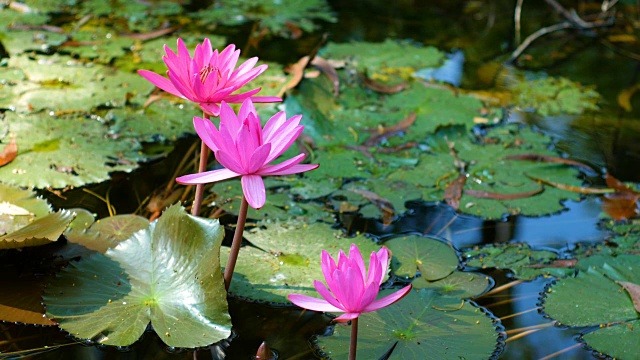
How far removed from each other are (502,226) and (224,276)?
109 cm

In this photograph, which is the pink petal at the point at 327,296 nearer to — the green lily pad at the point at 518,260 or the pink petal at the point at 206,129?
the pink petal at the point at 206,129

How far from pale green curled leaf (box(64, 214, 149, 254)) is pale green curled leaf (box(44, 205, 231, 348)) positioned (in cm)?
12

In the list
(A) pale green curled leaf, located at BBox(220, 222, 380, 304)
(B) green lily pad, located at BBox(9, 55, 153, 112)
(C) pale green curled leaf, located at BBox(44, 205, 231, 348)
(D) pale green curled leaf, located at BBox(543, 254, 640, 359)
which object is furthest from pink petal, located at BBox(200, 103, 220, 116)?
(B) green lily pad, located at BBox(9, 55, 153, 112)

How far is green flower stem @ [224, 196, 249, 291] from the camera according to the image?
151 cm

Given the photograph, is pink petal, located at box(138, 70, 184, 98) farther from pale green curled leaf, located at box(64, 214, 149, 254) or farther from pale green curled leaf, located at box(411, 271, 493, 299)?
pale green curled leaf, located at box(411, 271, 493, 299)

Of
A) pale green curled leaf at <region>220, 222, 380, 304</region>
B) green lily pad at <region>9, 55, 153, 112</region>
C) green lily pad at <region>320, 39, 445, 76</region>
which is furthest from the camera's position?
green lily pad at <region>320, 39, 445, 76</region>

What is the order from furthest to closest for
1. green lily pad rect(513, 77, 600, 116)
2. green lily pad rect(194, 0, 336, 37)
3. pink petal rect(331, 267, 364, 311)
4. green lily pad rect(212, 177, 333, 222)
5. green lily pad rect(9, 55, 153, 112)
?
green lily pad rect(194, 0, 336, 37) < green lily pad rect(513, 77, 600, 116) < green lily pad rect(9, 55, 153, 112) < green lily pad rect(212, 177, 333, 222) < pink petal rect(331, 267, 364, 311)

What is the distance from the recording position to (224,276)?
1.67m

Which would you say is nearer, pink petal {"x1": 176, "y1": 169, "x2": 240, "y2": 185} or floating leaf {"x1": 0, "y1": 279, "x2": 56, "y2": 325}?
pink petal {"x1": 176, "y1": 169, "x2": 240, "y2": 185}

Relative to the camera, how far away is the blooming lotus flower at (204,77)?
1541 millimetres

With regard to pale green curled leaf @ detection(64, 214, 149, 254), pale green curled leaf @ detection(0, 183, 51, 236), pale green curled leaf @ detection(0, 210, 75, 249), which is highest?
pale green curled leaf @ detection(0, 210, 75, 249)

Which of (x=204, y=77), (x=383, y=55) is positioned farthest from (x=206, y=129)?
(x=383, y=55)

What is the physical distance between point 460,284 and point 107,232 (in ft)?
3.53

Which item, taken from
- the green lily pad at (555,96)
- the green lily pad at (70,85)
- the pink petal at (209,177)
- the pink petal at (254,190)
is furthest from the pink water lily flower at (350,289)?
the green lily pad at (555,96)
